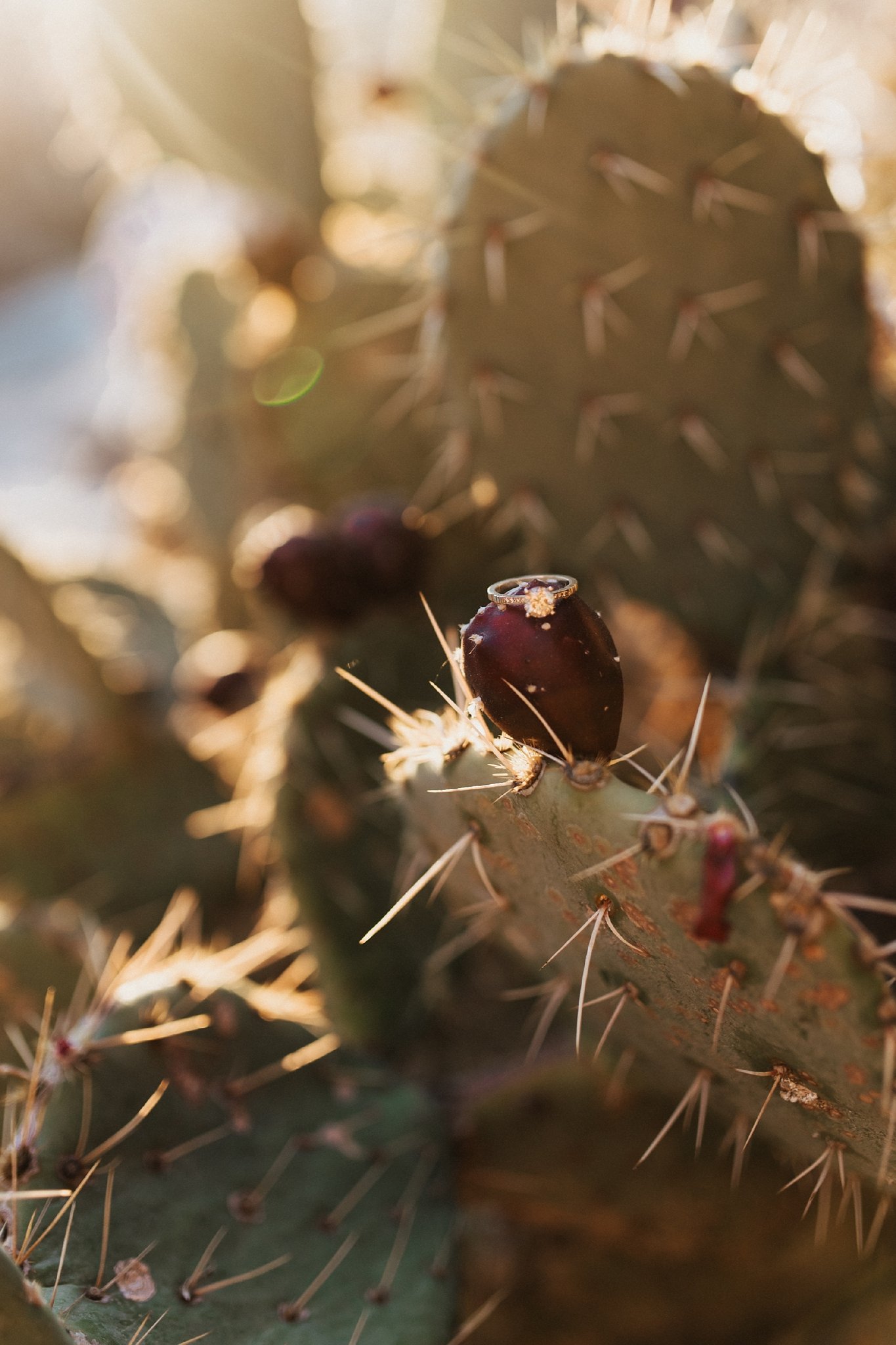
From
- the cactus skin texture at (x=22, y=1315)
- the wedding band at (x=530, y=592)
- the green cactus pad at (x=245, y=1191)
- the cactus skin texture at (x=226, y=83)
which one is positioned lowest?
the green cactus pad at (x=245, y=1191)

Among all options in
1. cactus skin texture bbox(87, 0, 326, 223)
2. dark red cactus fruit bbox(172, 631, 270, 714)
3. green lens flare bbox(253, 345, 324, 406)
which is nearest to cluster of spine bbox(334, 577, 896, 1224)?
dark red cactus fruit bbox(172, 631, 270, 714)

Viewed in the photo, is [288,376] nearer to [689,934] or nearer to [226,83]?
[226,83]

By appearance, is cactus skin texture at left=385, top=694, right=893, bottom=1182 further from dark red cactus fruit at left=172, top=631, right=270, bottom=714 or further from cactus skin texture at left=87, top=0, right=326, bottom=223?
cactus skin texture at left=87, top=0, right=326, bottom=223

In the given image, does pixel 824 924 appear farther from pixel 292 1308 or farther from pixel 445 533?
pixel 445 533

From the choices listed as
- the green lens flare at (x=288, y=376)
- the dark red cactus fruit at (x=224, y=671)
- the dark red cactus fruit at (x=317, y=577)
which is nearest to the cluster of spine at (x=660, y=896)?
the dark red cactus fruit at (x=317, y=577)

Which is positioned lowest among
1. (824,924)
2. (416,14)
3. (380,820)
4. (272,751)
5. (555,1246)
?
(555,1246)

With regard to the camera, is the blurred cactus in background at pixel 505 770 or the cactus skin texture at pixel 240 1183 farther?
the cactus skin texture at pixel 240 1183

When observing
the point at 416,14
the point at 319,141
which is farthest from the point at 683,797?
the point at 416,14

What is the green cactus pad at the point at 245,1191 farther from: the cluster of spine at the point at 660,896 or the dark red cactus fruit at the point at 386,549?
the dark red cactus fruit at the point at 386,549
